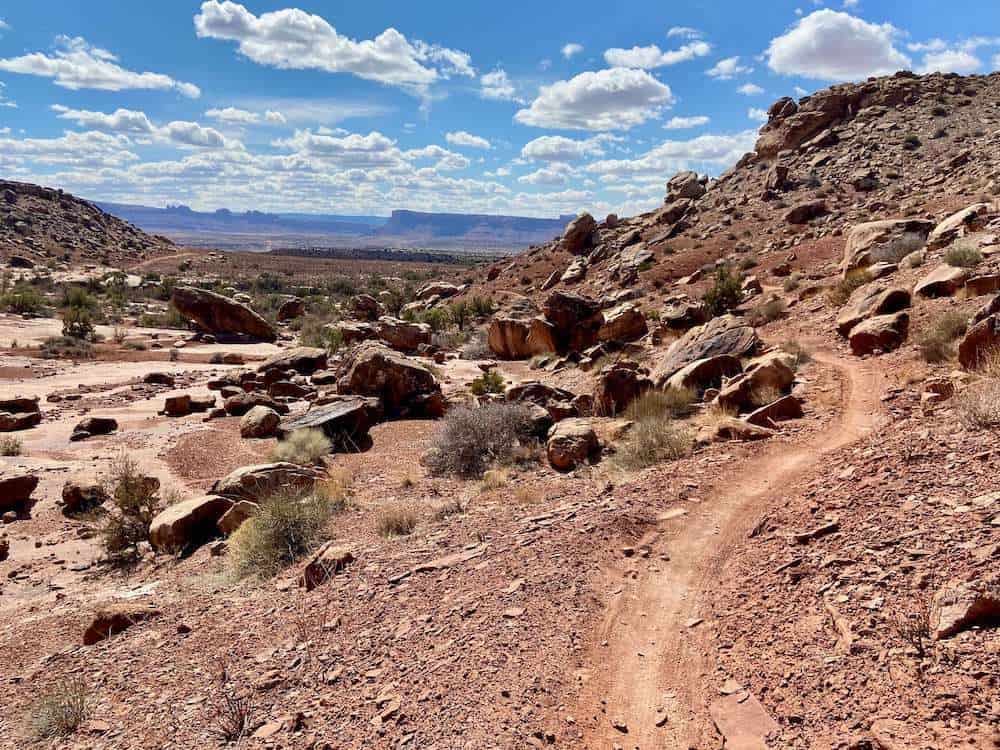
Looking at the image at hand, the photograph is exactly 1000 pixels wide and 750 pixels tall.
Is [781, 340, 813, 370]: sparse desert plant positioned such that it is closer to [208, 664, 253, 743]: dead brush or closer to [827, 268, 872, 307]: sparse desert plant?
[827, 268, 872, 307]: sparse desert plant

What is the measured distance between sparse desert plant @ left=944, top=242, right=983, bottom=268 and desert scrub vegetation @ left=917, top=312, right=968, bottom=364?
318 cm

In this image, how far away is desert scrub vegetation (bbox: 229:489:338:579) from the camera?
7.64 m

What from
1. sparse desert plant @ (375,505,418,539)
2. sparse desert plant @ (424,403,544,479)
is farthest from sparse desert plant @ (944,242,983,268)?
sparse desert plant @ (375,505,418,539)

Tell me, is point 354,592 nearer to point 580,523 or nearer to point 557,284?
point 580,523

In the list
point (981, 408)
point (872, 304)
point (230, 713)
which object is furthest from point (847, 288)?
point (230, 713)

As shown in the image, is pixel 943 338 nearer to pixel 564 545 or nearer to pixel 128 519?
pixel 564 545

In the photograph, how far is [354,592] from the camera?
6184 mm

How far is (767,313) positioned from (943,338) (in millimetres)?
7971

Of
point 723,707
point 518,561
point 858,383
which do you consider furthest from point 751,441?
point 723,707

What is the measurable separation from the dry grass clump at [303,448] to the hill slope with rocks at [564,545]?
0.08 meters

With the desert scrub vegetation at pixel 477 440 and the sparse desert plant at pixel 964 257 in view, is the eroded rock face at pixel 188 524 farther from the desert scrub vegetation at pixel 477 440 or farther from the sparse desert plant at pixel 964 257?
the sparse desert plant at pixel 964 257

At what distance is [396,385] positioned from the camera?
17250 mm

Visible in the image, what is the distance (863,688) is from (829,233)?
30736mm

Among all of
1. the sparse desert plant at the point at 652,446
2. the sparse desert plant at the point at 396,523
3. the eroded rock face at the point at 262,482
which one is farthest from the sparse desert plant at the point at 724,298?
the sparse desert plant at the point at 396,523
